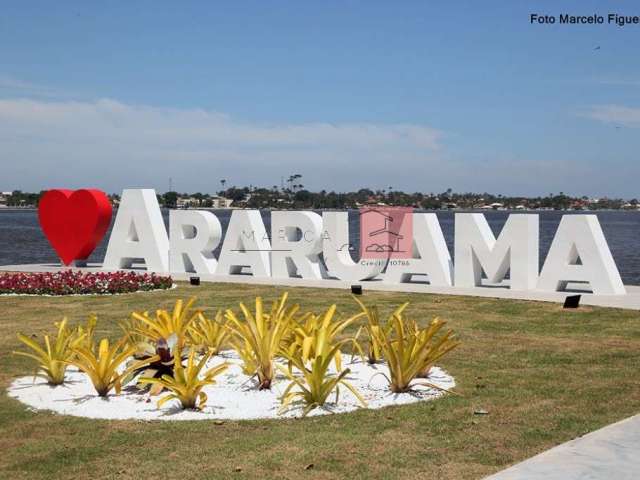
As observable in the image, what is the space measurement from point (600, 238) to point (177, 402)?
1265 centimetres

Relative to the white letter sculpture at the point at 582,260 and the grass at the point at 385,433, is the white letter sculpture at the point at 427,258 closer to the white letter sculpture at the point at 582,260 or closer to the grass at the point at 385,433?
the white letter sculpture at the point at 582,260

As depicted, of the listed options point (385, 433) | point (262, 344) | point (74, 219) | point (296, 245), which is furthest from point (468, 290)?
point (74, 219)

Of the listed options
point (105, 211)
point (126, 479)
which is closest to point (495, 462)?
point (126, 479)

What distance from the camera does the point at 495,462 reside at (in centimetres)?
621

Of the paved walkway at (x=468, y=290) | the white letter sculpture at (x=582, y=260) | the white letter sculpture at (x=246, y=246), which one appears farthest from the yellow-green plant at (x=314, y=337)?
the white letter sculpture at (x=246, y=246)

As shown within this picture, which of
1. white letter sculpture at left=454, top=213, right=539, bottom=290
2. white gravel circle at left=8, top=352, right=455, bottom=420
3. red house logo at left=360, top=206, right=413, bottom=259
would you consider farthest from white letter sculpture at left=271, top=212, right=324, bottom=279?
white gravel circle at left=8, top=352, right=455, bottom=420

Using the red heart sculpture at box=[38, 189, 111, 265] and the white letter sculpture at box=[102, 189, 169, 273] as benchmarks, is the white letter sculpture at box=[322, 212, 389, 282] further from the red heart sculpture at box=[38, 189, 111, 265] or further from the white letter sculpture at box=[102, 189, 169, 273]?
the red heart sculpture at box=[38, 189, 111, 265]

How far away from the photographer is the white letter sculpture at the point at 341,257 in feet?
70.1

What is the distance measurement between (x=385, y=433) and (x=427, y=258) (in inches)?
536

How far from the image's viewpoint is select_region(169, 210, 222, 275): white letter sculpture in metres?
23.7

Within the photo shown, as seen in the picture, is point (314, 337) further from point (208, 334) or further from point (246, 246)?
point (246, 246)

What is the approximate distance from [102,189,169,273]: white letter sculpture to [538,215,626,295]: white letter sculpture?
11271 mm

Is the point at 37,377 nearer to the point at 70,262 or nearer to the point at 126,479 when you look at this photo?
the point at 126,479

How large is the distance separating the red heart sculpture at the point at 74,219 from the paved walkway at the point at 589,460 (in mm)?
20937
